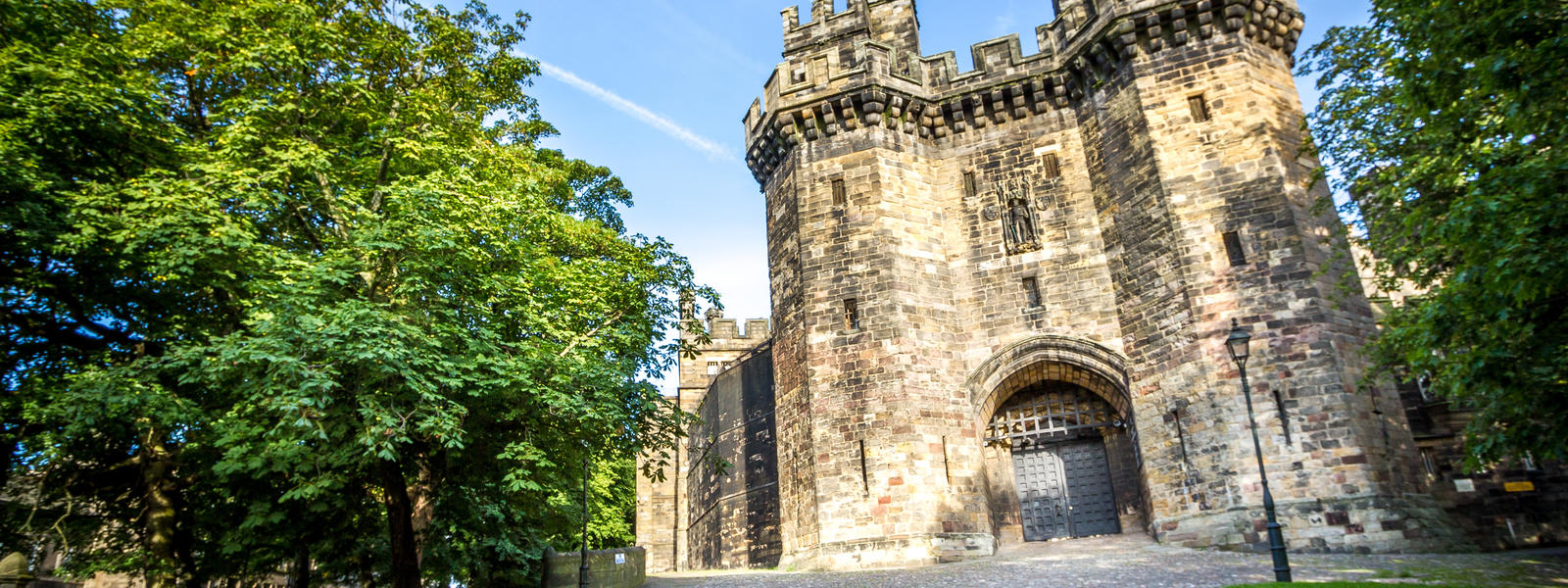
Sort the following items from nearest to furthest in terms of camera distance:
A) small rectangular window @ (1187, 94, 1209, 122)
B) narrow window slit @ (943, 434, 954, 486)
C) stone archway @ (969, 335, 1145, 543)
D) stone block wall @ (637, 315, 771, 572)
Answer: narrow window slit @ (943, 434, 954, 486), small rectangular window @ (1187, 94, 1209, 122), stone archway @ (969, 335, 1145, 543), stone block wall @ (637, 315, 771, 572)

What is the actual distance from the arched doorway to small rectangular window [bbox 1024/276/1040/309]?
72.6 inches

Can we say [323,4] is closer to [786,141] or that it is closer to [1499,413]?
[786,141]

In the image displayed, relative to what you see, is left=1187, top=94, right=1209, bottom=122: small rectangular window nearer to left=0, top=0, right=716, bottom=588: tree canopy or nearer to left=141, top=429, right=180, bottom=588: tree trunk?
left=0, top=0, right=716, bottom=588: tree canopy

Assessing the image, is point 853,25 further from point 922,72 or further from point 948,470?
point 948,470

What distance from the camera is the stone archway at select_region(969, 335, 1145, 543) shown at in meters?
17.4

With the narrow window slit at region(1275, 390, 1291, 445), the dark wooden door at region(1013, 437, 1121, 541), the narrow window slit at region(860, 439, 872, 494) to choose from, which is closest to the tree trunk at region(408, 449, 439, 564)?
the narrow window slit at region(860, 439, 872, 494)

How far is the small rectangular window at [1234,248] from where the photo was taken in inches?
624

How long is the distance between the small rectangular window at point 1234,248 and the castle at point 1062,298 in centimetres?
4

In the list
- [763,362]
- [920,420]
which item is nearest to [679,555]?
[763,362]

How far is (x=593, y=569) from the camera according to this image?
15539 millimetres

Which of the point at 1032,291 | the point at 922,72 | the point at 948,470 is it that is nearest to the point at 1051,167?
the point at 1032,291

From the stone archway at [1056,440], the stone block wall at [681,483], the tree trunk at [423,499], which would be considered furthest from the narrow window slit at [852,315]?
the stone block wall at [681,483]

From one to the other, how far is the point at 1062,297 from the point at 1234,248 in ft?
11.3

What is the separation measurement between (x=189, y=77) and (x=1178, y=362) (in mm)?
A: 18224
